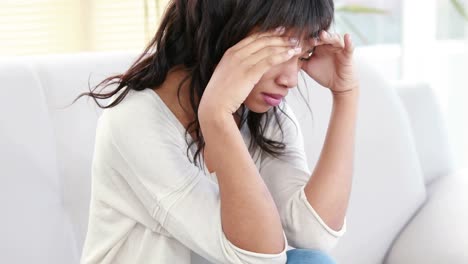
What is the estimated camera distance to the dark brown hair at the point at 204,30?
1305 mm

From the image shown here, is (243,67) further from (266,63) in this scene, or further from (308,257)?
(308,257)

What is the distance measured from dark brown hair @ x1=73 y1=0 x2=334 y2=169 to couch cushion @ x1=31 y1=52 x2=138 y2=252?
0.29 meters

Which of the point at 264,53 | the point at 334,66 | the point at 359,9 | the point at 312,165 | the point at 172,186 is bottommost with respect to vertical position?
the point at 359,9

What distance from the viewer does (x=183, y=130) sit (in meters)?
1.43

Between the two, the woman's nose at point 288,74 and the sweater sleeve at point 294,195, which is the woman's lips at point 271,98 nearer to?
the woman's nose at point 288,74

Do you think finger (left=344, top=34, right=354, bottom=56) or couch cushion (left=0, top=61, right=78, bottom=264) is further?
couch cushion (left=0, top=61, right=78, bottom=264)

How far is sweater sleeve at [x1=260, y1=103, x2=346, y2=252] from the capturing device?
148 cm

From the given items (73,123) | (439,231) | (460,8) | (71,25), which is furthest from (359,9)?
(73,123)

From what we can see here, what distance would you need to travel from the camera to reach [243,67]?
1308 millimetres

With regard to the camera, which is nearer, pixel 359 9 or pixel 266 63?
pixel 266 63

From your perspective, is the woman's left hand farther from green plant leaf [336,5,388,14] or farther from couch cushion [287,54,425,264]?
green plant leaf [336,5,388,14]

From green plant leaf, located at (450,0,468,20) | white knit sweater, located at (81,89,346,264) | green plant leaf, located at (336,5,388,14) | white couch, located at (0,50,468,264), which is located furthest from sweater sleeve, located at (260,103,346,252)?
green plant leaf, located at (336,5,388,14)

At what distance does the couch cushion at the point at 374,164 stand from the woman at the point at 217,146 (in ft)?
1.56

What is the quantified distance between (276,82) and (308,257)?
11.3 inches
